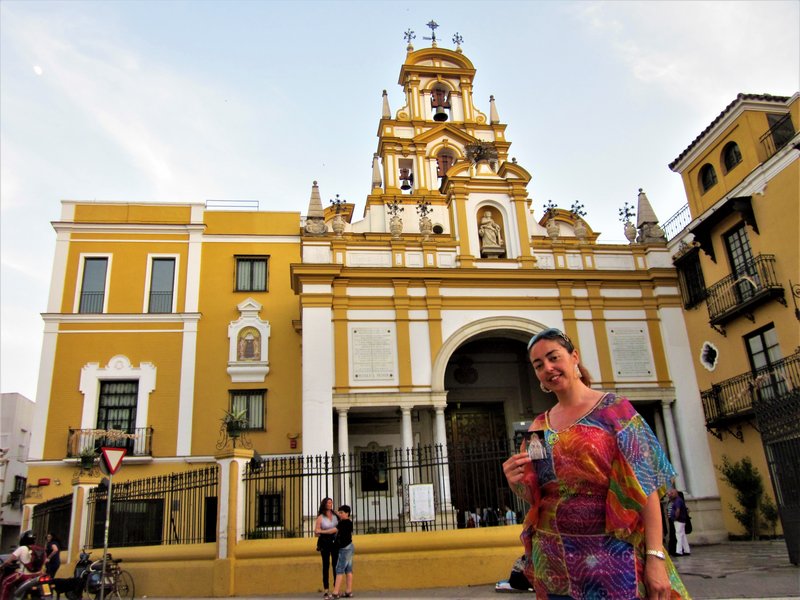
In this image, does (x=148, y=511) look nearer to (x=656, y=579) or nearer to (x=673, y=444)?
(x=656, y=579)

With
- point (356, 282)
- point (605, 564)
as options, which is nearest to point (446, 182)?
point (356, 282)

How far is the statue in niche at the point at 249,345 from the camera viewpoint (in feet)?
72.4

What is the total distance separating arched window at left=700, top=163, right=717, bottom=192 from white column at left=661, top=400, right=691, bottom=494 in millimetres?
6410

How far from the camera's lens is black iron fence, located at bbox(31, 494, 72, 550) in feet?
50.1

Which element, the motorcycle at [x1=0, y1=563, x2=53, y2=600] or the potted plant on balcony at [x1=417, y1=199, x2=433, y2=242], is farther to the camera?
the potted plant on balcony at [x1=417, y1=199, x2=433, y2=242]

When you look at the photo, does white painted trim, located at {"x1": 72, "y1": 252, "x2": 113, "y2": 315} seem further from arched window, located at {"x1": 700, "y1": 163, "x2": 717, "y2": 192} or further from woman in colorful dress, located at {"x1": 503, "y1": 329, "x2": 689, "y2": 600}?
woman in colorful dress, located at {"x1": 503, "y1": 329, "x2": 689, "y2": 600}

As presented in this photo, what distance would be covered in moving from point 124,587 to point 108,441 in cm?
959

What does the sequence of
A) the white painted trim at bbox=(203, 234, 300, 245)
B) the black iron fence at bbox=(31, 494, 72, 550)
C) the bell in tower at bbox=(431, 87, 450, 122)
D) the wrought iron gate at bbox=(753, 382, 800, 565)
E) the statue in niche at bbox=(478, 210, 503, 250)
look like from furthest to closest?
the bell in tower at bbox=(431, 87, 450, 122) < the white painted trim at bbox=(203, 234, 300, 245) < the statue in niche at bbox=(478, 210, 503, 250) < the black iron fence at bbox=(31, 494, 72, 550) < the wrought iron gate at bbox=(753, 382, 800, 565)

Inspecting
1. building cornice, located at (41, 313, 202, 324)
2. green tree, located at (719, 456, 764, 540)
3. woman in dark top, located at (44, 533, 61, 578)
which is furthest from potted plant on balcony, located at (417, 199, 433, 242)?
woman in dark top, located at (44, 533, 61, 578)

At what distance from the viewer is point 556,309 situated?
1892 centimetres

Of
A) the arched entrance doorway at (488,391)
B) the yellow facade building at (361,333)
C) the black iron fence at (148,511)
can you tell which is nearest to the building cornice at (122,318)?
the yellow facade building at (361,333)

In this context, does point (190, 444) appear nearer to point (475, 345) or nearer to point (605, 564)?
point (475, 345)

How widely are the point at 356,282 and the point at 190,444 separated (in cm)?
790

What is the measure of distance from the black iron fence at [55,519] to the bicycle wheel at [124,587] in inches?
140
